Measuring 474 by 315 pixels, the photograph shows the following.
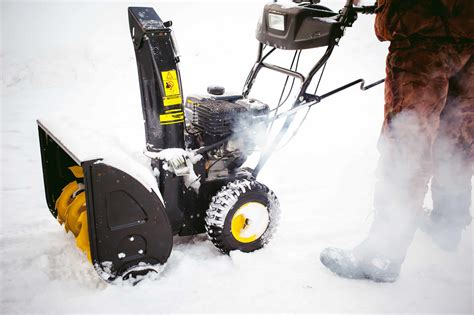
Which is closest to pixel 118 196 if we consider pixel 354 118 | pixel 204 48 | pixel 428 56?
pixel 428 56

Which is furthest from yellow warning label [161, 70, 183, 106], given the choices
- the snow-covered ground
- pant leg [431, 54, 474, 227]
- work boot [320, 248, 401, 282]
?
pant leg [431, 54, 474, 227]

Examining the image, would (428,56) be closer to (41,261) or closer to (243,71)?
(41,261)

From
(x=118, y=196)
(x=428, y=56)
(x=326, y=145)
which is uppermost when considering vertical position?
(x=428, y=56)

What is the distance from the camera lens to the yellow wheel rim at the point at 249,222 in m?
2.12

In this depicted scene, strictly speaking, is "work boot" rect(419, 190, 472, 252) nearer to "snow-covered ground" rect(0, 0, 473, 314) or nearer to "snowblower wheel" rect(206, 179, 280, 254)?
"snow-covered ground" rect(0, 0, 473, 314)

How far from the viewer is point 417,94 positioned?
1812 millimetres

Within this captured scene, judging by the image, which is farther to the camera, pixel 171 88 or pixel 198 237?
pixel 198 237

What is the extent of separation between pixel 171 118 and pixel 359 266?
3.93ft

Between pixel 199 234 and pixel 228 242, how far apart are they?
355mm

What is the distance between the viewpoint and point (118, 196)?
1750mm

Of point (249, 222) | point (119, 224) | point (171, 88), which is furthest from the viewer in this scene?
point (249, 222)

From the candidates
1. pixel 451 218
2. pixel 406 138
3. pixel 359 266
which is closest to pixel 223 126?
pixel 406 138

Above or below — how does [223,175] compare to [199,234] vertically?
above

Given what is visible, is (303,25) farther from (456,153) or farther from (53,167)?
(53,167)
